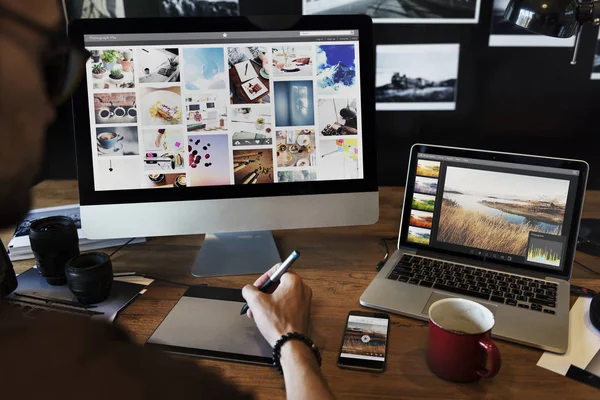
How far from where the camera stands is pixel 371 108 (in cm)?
110

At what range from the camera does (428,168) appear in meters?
1.12

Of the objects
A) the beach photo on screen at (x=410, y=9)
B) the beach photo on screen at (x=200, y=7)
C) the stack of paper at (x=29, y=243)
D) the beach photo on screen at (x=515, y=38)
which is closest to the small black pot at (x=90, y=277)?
the stack of paper at (x=29, y=243)

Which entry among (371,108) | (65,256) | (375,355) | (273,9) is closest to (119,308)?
(65,256)

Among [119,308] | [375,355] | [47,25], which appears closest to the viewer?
[47,25]

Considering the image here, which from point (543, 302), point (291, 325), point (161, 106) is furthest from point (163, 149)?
point (543, 302)

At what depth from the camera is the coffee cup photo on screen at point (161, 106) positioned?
1059mm

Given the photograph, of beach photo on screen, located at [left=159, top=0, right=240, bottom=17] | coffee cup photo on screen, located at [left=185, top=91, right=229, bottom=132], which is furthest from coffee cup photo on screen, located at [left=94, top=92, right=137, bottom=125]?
beach photo on screen, located at [left=159, top=0, right=240, bottom=17]

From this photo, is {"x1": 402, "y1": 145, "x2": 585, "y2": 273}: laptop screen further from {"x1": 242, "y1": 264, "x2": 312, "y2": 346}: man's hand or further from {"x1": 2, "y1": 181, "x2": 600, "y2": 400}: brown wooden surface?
{"x1": 242, "y1": 264, "x2": 312, "y2": 346}: man's hand

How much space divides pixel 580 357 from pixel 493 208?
33cm

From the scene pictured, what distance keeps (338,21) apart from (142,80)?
410 mm

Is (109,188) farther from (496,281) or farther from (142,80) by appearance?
(496,281)

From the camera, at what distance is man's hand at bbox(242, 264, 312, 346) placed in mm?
A: 854

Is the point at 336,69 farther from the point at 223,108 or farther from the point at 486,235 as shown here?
the point at 486,235

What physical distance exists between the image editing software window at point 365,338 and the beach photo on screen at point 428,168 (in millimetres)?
347
